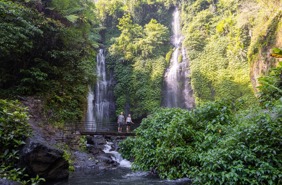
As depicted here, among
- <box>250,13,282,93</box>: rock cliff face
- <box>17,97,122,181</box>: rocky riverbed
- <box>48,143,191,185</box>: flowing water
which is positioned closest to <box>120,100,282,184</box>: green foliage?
<box>48,143,191,185</box>: flowing water

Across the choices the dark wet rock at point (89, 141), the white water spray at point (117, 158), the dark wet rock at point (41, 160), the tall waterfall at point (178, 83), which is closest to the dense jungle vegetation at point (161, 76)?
the dark wet rock at point (41, 160)

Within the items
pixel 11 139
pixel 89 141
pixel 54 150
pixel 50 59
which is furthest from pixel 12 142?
pixel 50 59

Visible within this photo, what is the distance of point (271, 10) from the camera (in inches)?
656

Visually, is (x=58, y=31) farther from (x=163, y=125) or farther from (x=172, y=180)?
(x=172, y=180)

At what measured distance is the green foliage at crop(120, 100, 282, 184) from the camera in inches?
218

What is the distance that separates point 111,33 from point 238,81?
1634 cm

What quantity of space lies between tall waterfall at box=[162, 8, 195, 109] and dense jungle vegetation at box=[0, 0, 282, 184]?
0.79 m

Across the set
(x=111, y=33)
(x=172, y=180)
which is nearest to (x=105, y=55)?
(x=111, y=33)

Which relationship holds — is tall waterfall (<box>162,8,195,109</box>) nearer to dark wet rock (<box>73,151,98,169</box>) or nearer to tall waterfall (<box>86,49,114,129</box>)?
tall waterfall (<box>86,49,114,129</box>)

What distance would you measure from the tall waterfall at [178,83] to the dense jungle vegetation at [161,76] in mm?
790

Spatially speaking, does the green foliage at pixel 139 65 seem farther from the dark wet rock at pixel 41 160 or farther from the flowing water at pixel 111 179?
the dark wet rock at pixel 41 160

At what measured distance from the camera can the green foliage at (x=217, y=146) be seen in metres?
5.54

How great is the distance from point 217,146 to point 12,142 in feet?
18.9

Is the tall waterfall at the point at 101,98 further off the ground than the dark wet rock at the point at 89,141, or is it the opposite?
the tall waterfall at the point at 101,98
